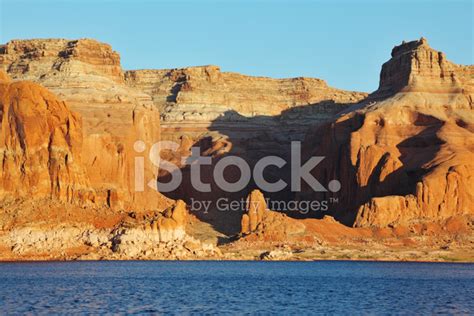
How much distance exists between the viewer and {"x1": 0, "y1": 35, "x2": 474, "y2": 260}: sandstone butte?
353 ft

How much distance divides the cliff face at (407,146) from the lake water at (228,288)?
2718 cm

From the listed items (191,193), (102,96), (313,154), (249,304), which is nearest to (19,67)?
(102,96)

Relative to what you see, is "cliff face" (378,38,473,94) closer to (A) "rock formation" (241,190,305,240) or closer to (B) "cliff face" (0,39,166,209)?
(B) "cliff face" (0,39,166,209)

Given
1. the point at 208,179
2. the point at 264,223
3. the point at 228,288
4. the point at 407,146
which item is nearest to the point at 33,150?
the point at 228,288

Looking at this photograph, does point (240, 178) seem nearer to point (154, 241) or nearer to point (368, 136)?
point (368, 136)

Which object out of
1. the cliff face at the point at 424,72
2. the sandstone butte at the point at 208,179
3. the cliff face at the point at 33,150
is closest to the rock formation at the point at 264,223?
the sandstone butte at the point at 208,179

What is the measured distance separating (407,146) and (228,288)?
77622 millimetres

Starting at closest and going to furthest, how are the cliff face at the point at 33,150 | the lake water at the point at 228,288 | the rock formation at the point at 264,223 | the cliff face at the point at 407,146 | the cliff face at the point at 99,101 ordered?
the lake water at the point at 228,288, the cliff face at the point at 33,150, the rock formation at the point at 264,223, the cliff face at the point at 99,101, the cliff face at the point at 407,146

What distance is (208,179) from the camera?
568ft

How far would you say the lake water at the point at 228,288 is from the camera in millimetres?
69062

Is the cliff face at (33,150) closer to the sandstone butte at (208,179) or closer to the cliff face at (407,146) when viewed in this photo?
the sandstone butte at (208,179)

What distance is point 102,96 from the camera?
501 ft

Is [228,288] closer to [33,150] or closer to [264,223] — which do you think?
[33,150]

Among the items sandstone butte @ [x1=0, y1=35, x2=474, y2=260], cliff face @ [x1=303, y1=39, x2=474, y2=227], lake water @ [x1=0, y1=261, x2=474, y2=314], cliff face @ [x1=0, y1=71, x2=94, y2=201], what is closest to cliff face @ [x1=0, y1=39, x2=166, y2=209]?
sandstone butte @ [x1=0, y1=35, x2=474, y2=260]
